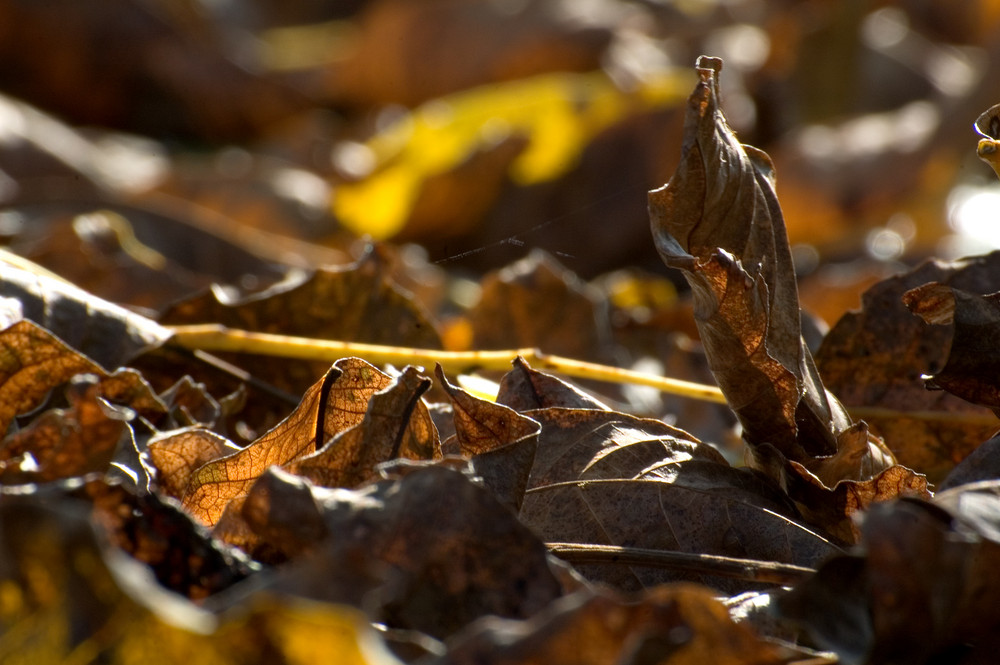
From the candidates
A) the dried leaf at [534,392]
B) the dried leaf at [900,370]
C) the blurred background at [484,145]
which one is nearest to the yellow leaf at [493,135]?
the blurred background at [484,145]

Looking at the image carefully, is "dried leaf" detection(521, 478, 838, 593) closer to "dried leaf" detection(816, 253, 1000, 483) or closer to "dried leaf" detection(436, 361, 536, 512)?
"dried leaf" detection(436, 361, 536, 512)

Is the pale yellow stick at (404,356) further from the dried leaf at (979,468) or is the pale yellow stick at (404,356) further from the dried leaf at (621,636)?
the dried leaf at (621,636)

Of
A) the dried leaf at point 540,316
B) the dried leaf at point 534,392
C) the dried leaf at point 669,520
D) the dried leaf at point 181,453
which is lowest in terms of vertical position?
the dried leaf at point 540,316

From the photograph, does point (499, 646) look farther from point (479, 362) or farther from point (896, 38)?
point (896, 38)

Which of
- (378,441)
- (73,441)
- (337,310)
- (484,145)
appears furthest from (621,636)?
(484,145)

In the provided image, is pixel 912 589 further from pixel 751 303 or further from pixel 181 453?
pixel 181 453

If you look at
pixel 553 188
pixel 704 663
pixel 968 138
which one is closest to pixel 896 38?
pixel 968 138

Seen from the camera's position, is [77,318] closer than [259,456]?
No
